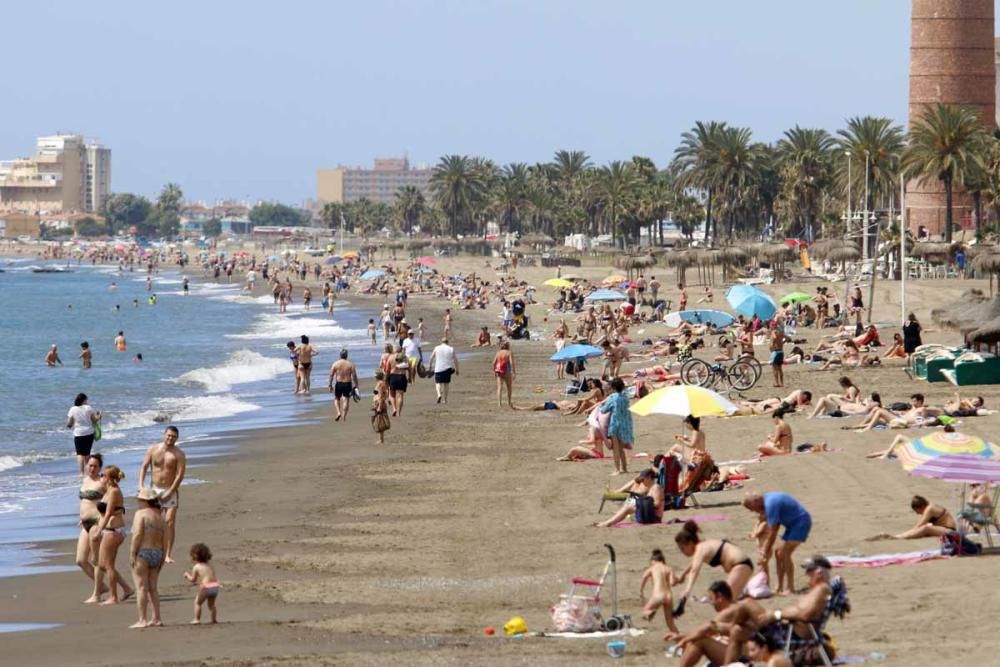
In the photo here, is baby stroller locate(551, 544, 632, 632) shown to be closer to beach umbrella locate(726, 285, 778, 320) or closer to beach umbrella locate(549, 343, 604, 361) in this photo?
beach umbrella locate(549, 343, 604, 361)

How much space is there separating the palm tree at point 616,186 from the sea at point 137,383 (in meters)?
23.7

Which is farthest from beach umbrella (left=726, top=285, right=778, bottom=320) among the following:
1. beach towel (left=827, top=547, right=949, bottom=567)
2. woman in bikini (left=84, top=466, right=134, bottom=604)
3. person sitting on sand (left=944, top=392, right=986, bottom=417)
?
woman in bikini (left=84, top=466, right=134, bottom=604)

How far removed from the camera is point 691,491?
16.2m

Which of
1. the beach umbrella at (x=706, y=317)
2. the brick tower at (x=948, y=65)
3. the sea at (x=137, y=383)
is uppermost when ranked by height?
the brick tower at (x=948, y=65)

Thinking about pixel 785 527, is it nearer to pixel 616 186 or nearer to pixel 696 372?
pixel 696 372

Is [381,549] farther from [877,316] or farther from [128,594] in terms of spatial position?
[877,316]

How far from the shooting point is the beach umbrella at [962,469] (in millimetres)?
12484

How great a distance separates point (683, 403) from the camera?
17.9 meters

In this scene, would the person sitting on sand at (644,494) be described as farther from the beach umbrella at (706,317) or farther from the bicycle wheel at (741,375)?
the beach umbrella at (706,317)

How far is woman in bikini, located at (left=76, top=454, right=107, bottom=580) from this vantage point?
13.4m

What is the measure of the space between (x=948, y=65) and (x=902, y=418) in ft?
152

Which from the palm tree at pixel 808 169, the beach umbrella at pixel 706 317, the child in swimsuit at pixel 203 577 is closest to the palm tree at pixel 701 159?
the palm tree at pixel 808 169

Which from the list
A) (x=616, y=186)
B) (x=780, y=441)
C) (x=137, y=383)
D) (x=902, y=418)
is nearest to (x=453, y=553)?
(x=780, y=441)

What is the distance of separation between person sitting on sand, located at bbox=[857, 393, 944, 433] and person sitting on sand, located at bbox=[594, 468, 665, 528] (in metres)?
5.69
